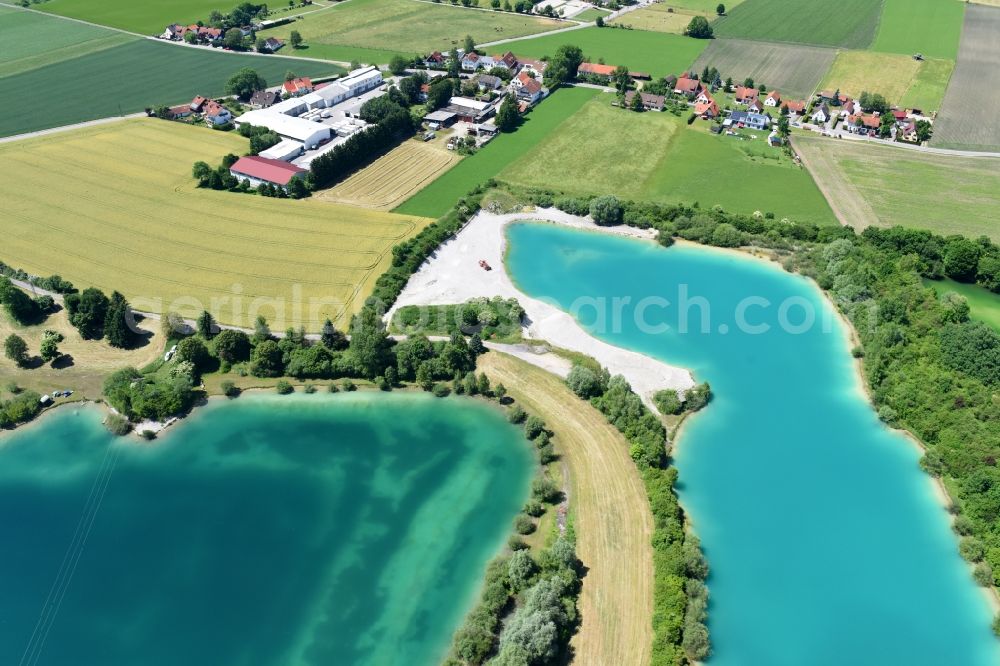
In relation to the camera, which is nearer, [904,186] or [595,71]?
[904,186]

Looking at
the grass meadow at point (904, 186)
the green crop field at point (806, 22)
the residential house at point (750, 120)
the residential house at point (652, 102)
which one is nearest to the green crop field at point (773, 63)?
the green crop field at point (806, 22)

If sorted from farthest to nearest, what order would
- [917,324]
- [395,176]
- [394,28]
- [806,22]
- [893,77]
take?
[806,22] → [394,28] → [893,77] → [395,176] → [917,324]

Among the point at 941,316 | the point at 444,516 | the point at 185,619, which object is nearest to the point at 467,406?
the point at 444,516

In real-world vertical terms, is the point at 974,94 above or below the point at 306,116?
above

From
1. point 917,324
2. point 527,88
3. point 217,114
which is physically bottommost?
point 917,324

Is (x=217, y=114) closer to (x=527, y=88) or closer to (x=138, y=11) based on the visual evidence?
(x=527, y=88)

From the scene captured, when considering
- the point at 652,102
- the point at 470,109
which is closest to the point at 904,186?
the point at 652,102
